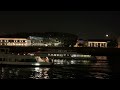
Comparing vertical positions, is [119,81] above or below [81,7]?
below

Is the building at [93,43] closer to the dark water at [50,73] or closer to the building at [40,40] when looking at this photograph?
the building at [40,40]

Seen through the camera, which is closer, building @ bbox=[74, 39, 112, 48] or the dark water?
the dark water

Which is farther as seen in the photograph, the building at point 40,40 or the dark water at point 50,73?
the building at point 40,40

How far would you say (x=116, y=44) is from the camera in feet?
62.6

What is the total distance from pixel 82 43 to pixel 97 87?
2030cm

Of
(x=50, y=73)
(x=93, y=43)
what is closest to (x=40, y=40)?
(x=93, y=43)

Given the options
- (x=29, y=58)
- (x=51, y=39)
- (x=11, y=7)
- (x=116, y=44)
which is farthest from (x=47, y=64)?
(x=51, y=39)

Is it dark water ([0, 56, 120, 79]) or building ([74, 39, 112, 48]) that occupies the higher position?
building ([74, 39, 112, 48])

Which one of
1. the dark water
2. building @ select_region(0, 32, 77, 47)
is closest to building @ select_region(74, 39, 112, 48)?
building @ select_region(0, 32, 77, 47)

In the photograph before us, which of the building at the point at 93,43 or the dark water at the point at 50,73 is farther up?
the building at the point at 93,43

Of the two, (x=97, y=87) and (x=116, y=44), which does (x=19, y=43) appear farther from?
(x=97, y=87)

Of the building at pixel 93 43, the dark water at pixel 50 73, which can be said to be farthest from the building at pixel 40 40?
the dark water at pixel 50 73

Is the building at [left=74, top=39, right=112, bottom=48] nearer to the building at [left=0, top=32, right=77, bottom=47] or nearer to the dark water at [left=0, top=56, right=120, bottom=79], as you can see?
the building at [left=0, top=32, right=77, bottom=47]

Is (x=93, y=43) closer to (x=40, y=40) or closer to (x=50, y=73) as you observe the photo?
(x=40, y=40)
